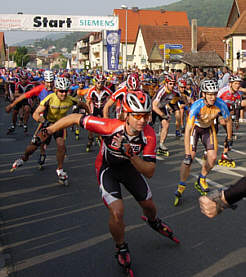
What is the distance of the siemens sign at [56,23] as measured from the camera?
40375 millimetres

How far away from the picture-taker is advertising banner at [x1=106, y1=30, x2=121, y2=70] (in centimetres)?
3475

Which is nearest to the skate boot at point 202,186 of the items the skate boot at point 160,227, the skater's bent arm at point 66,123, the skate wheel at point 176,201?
the skate wheel at point 176,201

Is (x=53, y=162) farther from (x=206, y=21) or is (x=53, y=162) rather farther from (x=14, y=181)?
(x=206, y=21)

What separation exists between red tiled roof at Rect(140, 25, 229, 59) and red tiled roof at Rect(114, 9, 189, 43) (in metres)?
17.1

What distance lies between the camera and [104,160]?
5.12 m

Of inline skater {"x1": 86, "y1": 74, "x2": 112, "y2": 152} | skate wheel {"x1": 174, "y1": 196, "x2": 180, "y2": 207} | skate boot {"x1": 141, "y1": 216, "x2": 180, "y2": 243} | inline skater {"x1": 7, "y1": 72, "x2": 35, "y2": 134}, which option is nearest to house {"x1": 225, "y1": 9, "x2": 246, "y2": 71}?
inline skater {"x1": 7, "y1": 72, "x2": 35, "y2": 134}

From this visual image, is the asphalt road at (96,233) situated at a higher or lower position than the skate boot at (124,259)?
lower

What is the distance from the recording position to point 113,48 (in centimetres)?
3472

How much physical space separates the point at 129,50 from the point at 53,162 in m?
79.1

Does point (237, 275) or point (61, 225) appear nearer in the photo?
point (237, 275)

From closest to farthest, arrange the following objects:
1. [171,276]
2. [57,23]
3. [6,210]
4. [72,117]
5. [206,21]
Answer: [171,276] → [72,117] → [6,210] → [57,23] → [206,21]

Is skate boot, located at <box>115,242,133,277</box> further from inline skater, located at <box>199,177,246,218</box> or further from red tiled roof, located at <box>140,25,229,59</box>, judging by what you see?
red tiled roof, located at <box>140,25,229,59</box>

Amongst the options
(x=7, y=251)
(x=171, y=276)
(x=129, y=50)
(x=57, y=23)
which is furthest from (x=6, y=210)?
(x=129, y=50)

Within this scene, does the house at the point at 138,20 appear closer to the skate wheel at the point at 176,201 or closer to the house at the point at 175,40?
the house at the point at 175,40
